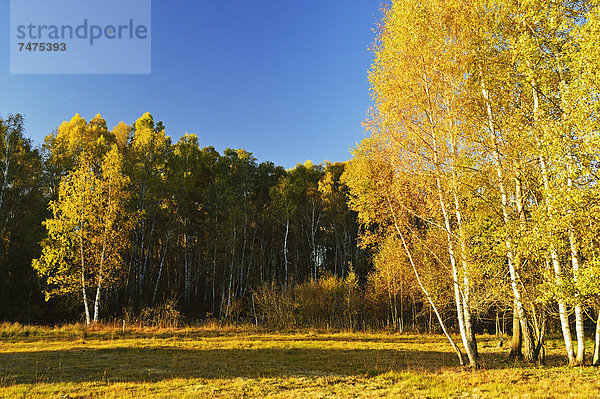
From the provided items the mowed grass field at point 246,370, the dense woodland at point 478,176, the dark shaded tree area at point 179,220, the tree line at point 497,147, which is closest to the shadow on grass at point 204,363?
the mowed grass field at point 246,370

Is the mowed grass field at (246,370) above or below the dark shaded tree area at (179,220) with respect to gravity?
below

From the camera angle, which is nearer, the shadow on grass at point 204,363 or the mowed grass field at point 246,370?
the mowed grass field at point 246,370

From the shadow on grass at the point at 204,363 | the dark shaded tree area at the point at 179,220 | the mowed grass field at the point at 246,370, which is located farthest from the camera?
the dark shaded tree area at the point at 179,220

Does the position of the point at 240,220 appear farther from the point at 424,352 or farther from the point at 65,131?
the point at 424,352

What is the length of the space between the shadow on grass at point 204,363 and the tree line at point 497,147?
3.02 m

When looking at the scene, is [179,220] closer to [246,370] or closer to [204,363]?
[204,363]

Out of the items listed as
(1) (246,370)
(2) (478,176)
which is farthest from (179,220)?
(2) (478,176)

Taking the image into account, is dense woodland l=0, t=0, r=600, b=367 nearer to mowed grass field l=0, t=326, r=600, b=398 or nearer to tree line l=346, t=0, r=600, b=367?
tree line l=346, t=0, r=600, b=367

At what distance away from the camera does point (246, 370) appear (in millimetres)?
9898

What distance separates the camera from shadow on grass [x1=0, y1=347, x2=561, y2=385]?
29.1 feet

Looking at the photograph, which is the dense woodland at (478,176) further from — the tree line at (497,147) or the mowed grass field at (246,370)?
the mowed grass field at (246,370)

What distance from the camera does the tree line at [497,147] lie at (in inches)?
287

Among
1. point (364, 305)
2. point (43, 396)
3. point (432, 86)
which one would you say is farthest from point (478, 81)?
point (364, 305)

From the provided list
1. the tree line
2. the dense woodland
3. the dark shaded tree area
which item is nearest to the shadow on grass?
the dense woodland
